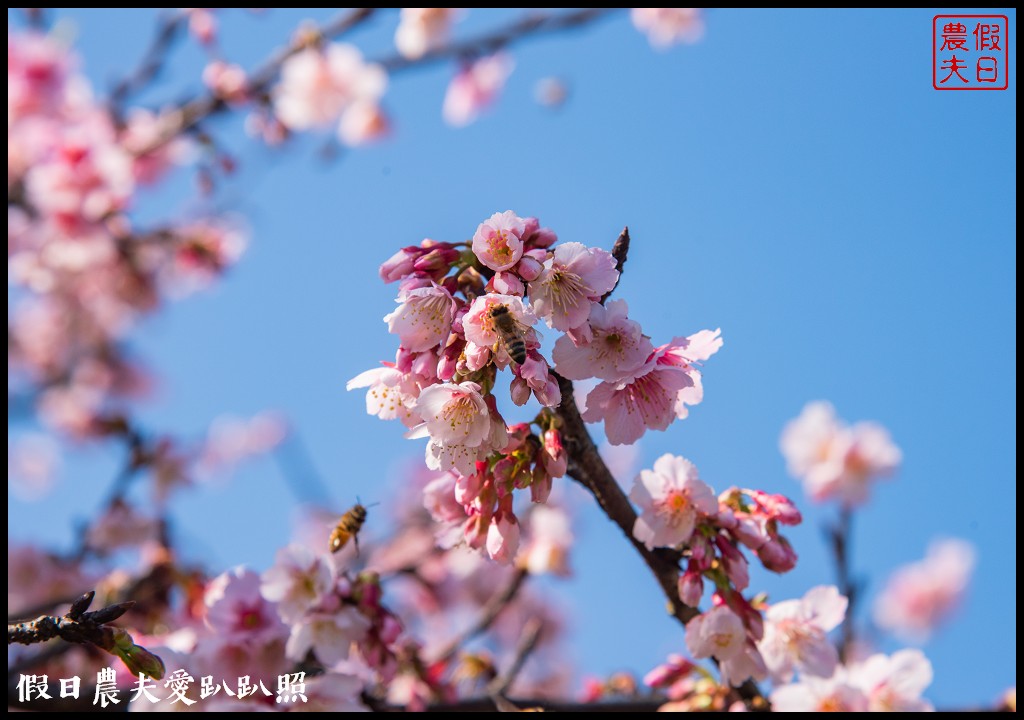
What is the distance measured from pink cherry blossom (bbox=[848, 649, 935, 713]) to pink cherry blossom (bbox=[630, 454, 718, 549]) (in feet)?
3.14

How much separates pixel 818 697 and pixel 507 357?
147cm

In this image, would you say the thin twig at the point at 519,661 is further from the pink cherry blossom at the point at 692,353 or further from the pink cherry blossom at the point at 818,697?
the pink cherry blossom at the point at 692,353

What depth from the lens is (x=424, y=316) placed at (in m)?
1.49

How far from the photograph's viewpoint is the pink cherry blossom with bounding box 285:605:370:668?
2.15 metres

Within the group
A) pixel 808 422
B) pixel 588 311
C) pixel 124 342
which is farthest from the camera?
pixel 124 342

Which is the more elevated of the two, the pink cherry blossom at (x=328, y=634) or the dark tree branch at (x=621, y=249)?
the dark tree branch at (x=621, y=249)

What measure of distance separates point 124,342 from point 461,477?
901 centimetres

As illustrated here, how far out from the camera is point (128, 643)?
163 cm

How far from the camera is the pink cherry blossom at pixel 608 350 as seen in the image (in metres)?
1.52

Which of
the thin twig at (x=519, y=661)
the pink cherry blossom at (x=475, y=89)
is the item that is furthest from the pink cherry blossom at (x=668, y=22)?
the thin twig at (x=519, y=661)

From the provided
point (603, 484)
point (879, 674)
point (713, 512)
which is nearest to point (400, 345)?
point (603, 484)

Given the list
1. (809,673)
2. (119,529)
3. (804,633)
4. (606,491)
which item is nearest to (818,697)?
(809,673)

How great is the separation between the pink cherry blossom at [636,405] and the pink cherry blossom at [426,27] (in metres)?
5.26

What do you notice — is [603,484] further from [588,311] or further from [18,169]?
[18,169]
